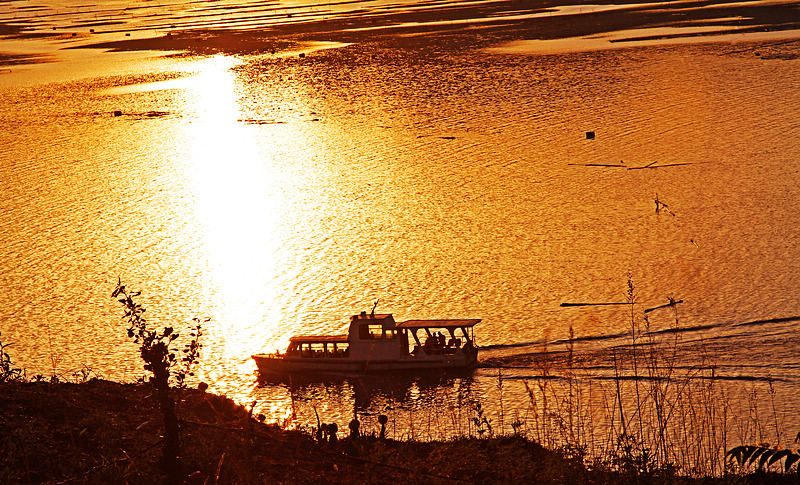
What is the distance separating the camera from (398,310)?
36062 mm

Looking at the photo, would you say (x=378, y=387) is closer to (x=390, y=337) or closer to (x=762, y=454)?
(x=390, y=337)

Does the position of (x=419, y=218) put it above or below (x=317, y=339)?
above

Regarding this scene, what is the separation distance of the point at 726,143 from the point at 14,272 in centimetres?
4392

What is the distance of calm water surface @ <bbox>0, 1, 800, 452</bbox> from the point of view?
1287 inches

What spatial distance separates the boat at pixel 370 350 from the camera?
31.7 m

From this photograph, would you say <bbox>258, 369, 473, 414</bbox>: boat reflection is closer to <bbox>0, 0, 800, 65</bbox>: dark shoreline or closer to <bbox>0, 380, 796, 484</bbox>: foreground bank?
<bbox>0, 380, 796, 484</bbox>: foreground bank

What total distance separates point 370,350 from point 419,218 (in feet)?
58.1

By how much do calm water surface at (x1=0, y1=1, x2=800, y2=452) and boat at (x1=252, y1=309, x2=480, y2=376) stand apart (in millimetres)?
794

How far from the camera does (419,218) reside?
48.3 metres

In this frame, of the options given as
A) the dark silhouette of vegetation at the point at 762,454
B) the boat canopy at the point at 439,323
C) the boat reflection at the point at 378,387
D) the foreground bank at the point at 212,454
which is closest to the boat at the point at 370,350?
the boat canopy at the point at 439,323

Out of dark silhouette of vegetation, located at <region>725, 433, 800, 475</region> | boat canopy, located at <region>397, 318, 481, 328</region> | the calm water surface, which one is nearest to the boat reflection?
the calm water surface

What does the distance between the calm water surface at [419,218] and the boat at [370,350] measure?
0.79m

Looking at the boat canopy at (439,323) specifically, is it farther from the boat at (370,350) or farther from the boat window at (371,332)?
the boat window at (371,332)

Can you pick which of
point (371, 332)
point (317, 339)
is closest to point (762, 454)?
point (371, 332)
